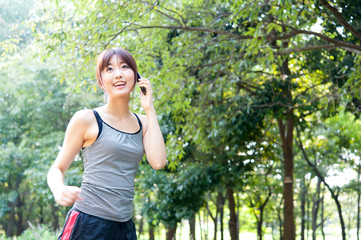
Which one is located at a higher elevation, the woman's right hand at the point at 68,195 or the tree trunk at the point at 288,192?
the tree trunk at the point at 288,192

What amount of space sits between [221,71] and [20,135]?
11717 mm

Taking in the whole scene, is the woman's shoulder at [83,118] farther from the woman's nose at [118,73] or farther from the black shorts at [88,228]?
the black shorts at [88,228]

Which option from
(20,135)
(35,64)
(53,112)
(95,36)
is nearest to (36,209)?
(20,135)

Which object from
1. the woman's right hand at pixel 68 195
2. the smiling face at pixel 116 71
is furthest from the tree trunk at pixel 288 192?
the woman's right hand at pixel 68 195

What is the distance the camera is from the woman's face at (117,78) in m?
2.15

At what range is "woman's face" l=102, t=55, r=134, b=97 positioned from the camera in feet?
7.04

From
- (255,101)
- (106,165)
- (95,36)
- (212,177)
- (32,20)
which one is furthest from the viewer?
(212,177)

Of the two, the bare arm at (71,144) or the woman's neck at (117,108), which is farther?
the woman's neck at (117,108)

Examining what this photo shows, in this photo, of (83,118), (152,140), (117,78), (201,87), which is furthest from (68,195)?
(201,87)

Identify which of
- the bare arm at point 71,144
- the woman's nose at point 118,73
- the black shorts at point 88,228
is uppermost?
the woman's nose at point 118,73

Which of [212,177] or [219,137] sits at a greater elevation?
[219,137]

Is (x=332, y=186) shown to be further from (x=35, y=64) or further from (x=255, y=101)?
(x=35, y=64)

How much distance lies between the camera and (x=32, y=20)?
Answer: 6844 millimetres

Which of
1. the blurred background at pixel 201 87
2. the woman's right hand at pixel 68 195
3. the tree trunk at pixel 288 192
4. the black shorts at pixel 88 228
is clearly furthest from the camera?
the tree trunk at pixel 288 192
